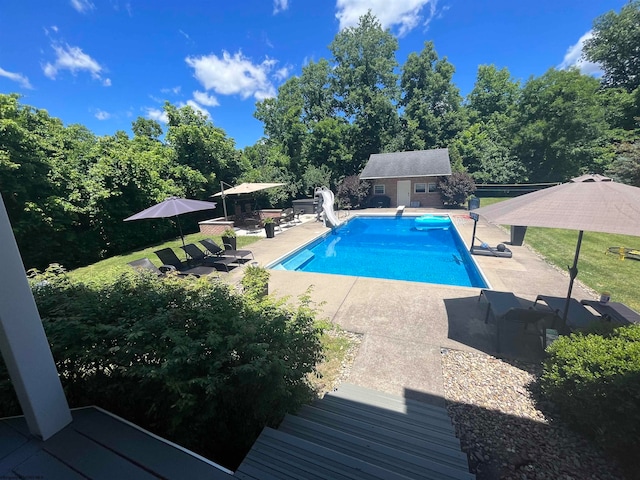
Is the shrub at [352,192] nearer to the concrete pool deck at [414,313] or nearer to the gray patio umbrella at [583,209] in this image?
the concrete pool deck at [414,313]

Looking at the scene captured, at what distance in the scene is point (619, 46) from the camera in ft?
92.2

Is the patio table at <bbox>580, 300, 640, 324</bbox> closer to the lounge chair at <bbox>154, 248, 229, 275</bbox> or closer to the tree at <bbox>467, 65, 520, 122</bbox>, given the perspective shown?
the lounge chair at <bbox>154, 248, 229, 275</bbox>

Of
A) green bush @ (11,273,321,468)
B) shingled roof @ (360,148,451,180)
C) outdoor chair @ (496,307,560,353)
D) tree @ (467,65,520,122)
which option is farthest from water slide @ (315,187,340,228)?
tree @ (467,65,520,122)

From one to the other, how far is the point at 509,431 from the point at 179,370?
3505 millimetres

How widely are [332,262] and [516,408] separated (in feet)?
28.0

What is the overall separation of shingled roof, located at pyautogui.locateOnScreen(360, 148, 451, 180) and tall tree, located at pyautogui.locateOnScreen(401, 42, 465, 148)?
213 inches

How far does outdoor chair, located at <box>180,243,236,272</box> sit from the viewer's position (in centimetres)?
870

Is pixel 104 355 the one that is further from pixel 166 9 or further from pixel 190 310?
pixel 166 9

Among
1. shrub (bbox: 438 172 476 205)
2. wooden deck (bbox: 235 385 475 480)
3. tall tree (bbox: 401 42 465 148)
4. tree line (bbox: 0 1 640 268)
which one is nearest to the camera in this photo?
wooden deck (bbox: 235 385 475 480)

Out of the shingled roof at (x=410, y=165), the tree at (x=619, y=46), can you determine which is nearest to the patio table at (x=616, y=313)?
the shingled roof at (x=410, y=165)

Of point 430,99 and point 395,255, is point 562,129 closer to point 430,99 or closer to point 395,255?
point 430,99

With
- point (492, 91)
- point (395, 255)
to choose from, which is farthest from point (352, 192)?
point (492, 91)

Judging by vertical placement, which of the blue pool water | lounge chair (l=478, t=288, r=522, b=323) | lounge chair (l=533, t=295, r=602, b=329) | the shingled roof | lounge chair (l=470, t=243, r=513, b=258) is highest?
the shingled roof

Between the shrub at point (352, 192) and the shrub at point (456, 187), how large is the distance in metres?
6.45
